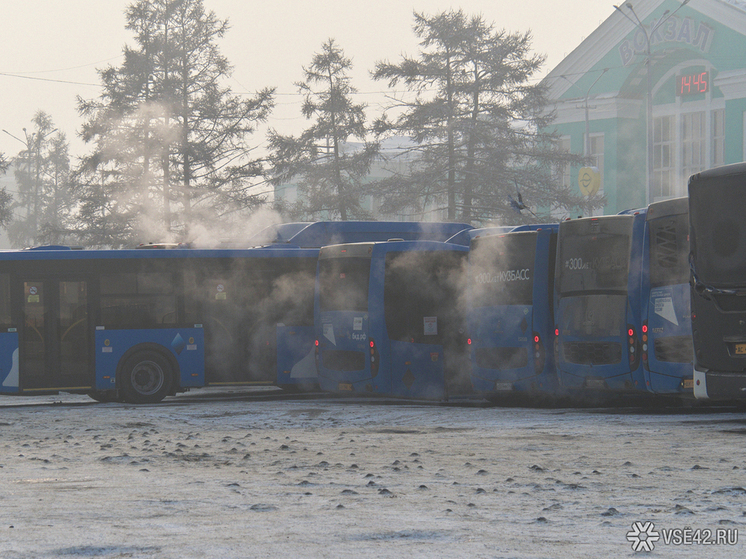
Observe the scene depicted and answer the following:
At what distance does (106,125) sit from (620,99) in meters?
24.6

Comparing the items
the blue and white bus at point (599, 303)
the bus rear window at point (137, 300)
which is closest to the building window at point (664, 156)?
the blue and white bus at point (599, 303)

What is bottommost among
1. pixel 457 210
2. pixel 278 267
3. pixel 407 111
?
pixel 278 267

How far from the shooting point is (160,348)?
18.9m

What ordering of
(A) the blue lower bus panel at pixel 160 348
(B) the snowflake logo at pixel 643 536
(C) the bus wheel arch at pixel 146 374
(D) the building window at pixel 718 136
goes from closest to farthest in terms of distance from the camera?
(B) the snowflake logo at pixel 643 536 → (A) the blue lower bus panel at pixel 160 348 → (C) the bus wheel arch at pixel 146 374 → (D) the building window at pixel 718 136

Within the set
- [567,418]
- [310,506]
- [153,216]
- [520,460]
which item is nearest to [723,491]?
[520,460]

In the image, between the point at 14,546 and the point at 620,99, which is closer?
the point at 14,546

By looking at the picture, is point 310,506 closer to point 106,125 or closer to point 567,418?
point 567,418

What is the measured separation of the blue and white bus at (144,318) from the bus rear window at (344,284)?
82 cm

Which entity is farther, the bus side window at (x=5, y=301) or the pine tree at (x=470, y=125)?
the pine tree at (x=470, y=125)

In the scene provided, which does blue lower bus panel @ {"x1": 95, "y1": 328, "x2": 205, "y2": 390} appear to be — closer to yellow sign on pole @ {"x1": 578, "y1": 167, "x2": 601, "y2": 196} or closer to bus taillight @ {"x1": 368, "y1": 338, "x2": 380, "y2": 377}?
bus taillight @ {"x1": 368, "y1": 338, "x2": 380, "y2": 377}

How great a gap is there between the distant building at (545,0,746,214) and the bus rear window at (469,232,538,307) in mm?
31035

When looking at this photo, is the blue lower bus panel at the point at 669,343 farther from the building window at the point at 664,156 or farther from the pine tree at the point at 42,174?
the pine tree at the point at 42,174

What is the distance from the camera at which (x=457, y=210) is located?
42.0 meters

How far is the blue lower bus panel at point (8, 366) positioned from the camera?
58.7 ft
